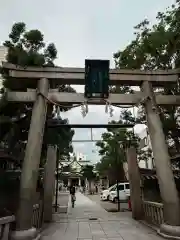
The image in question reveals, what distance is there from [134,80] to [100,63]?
135 cm

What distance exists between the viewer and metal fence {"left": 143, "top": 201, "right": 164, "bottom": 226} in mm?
8161

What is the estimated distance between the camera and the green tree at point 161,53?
38.5ft

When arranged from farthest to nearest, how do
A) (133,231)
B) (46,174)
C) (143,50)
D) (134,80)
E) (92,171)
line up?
1. (92,171)
2. (143,50)
3. (46,174)
4. (134,80)
5. (133,231)

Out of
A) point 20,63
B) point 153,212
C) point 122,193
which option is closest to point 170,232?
point 153,212

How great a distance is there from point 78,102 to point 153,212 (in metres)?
4.84

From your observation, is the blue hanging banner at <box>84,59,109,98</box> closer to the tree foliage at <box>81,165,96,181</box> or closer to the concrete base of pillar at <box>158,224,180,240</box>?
the concrete base of pillar at <box>158,224,180,240</box>

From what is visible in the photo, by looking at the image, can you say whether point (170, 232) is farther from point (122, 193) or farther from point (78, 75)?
point (122, 193)

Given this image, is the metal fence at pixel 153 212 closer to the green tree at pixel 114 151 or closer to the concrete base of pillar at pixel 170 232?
the concrete base of pillar at pixel 170 232

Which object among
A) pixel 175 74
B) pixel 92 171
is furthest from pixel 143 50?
pixel 92 171

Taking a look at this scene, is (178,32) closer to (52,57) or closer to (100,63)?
(100,63)

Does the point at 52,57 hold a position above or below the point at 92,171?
above

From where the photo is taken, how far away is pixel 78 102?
8352 millimetres

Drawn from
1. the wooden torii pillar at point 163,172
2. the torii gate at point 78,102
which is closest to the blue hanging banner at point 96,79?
the torii gate at point 78,102

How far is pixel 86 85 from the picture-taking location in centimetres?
834
